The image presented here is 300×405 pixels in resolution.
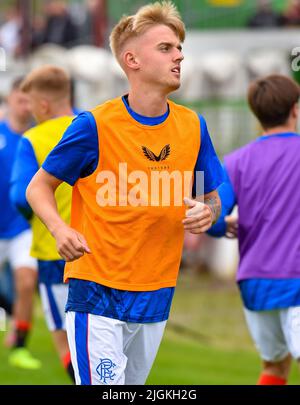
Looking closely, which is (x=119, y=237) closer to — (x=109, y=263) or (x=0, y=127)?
(x=109, y=263)

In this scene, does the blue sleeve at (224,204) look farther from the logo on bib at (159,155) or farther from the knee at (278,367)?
the logo on bib at (159,155)

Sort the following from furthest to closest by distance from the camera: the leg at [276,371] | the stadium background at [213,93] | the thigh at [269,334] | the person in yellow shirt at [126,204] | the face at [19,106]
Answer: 1. the stadium background at [213,93]
2. the face at [19,106]
3. the leg at [276,371]
4. the thigh at [269,334]
5. the person in yellow shirt at [126,204]

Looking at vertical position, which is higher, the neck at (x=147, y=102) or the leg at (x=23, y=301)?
the neck at (x=147, y=102)

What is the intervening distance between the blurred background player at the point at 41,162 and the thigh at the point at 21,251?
1844 millimetres

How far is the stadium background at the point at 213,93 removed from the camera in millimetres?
11531

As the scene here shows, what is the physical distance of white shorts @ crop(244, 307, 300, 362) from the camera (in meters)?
5.91

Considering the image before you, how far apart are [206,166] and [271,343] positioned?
1538 millimetres

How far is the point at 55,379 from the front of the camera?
8516 millimetres

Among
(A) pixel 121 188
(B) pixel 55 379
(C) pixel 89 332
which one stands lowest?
(B) pixel 55 379

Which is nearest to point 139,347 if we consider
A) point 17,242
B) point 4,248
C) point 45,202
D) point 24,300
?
point 45,202

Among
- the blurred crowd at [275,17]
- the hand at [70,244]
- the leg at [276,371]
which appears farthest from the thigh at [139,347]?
the blurred crowd at [275,17]

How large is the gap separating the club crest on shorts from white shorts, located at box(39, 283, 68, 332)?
7.50 ft
